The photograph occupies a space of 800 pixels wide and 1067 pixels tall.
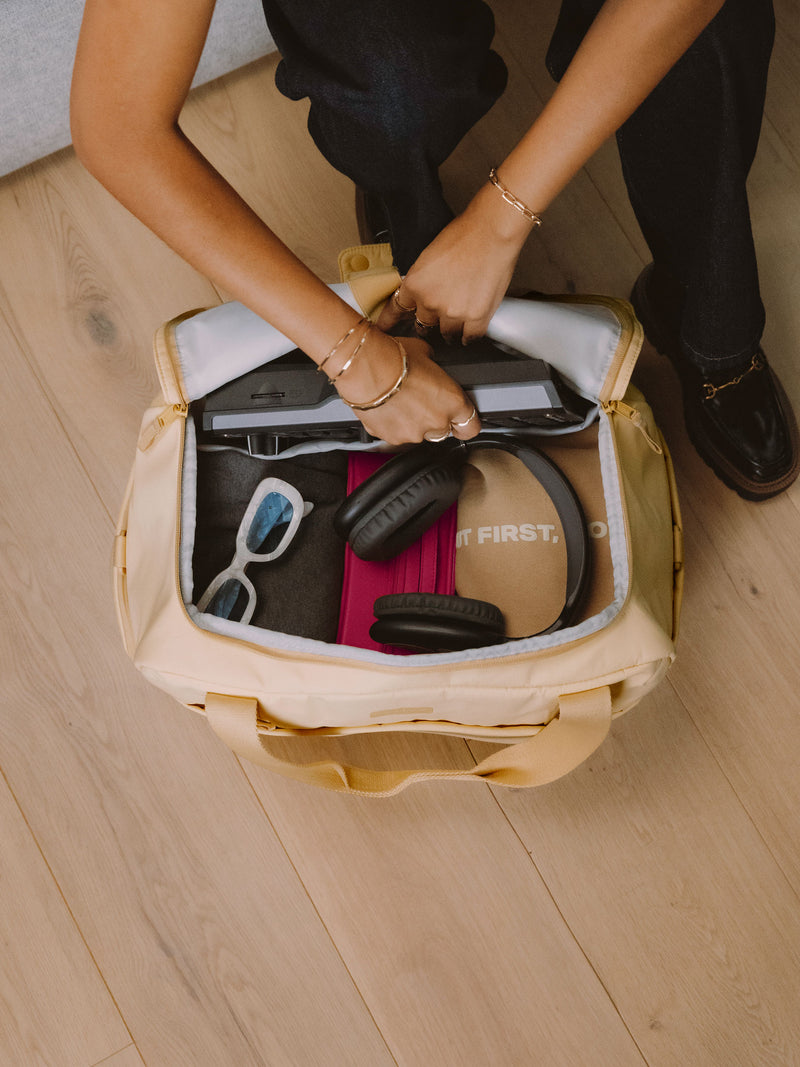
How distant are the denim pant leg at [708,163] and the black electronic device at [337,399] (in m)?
0.16

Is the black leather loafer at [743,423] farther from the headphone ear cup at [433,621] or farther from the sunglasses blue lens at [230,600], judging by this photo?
the sunglasses blue lens at [230,600]

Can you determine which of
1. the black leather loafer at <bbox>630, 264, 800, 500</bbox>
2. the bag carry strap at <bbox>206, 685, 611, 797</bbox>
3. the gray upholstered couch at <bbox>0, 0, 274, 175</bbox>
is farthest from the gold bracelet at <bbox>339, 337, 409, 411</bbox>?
the gray upholstered couch at <bbox>0, 0, 274, 175</bbox>

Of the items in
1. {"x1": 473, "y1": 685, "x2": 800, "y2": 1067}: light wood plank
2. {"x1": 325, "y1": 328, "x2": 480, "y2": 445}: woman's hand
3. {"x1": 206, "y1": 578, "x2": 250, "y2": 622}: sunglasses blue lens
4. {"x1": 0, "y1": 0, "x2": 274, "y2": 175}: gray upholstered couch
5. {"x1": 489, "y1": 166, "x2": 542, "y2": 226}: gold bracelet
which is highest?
{"x1": 0, "y1": 0, "x2": 274, "y2": 175}: gray upholstered couch

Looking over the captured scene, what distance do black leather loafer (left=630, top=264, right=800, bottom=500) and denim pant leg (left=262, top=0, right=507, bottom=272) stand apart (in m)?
0.30

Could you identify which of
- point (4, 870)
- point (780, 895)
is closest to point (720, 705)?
point (780, 895)

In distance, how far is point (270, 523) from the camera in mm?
785

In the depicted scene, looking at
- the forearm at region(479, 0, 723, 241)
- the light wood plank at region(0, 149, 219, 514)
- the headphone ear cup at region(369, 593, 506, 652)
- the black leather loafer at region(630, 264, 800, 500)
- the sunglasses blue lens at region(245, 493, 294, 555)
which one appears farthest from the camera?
the light wood plank at region(0, 149, 219, 514)

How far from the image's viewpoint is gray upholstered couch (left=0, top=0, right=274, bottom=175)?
0.87 metres

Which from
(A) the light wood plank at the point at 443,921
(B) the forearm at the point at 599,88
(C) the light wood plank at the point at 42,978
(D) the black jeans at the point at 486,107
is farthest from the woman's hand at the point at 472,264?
(C) the light wood plank at the point at 42,978

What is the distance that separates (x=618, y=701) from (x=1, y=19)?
947mm

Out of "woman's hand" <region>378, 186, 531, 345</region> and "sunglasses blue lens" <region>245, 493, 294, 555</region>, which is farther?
"sunglasses blue lens" <region>245, 493, 294, 555</region>

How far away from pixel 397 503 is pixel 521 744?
23 cm

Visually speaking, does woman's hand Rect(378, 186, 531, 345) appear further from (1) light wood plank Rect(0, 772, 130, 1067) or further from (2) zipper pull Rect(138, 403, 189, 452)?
(1) light wood plank Rect(0, 772, 130, 1067)

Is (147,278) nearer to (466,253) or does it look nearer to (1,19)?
(1,19)
